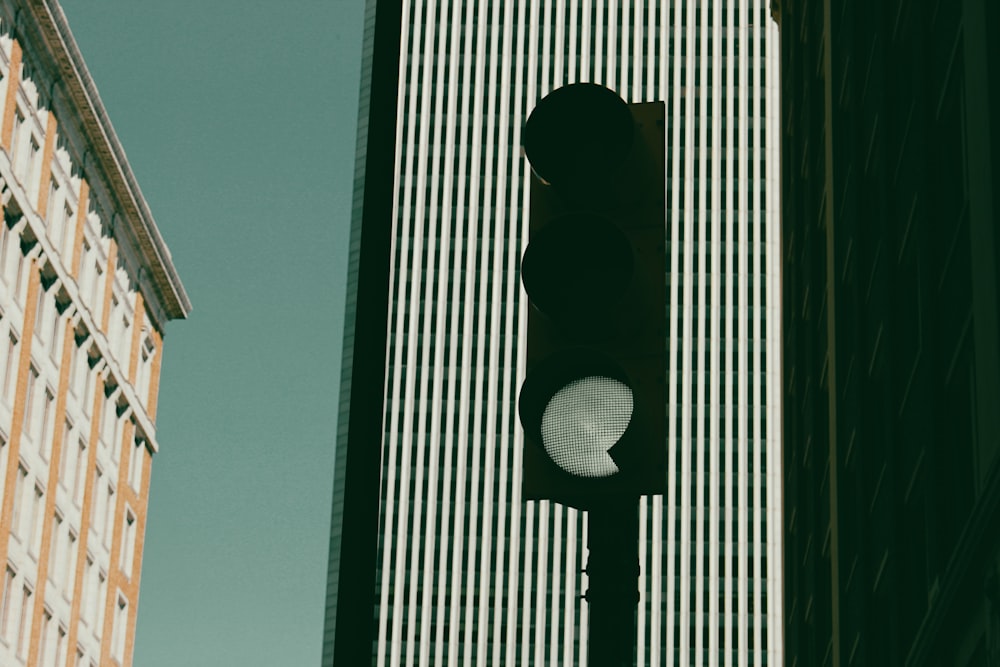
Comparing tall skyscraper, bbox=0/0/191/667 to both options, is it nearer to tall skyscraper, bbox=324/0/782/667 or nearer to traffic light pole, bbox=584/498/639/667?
tall skyscraper, bbox=324/0/782/667

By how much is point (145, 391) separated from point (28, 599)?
18843 millimetres

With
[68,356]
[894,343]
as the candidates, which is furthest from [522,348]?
[894,343]

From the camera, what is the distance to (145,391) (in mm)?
79438

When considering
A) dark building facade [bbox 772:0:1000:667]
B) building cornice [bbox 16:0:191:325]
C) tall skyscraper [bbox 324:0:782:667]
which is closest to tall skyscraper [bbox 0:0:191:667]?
building cornice [bbox 16:0:191:325]

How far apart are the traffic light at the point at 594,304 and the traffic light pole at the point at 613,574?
12 cm

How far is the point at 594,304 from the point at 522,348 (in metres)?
114

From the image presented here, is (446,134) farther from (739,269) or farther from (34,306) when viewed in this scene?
(34,306)

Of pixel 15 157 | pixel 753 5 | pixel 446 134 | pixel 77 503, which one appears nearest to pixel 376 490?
pixel 446 134

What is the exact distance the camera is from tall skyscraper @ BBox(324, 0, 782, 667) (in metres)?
124

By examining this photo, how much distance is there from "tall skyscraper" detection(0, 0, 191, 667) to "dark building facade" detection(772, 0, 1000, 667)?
1070 inches

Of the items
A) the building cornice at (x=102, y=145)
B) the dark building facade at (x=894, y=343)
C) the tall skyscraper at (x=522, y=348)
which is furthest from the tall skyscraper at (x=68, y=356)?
the tall skyscraper at (x=522, y=348)

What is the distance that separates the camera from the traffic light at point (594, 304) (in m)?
5.57

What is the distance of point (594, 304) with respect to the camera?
575 cm

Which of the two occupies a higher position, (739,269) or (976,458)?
(739,269)
